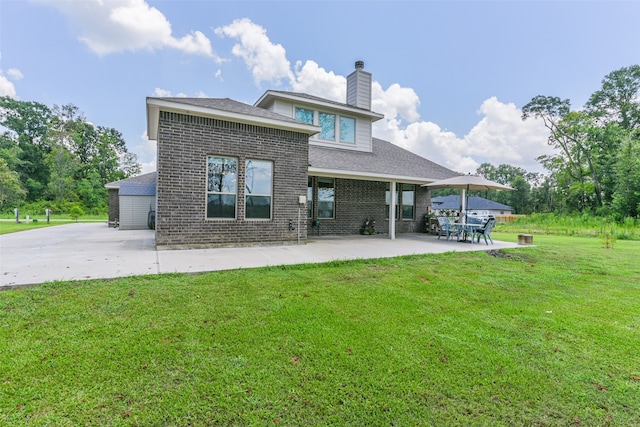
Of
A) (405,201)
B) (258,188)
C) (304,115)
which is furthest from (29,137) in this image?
(405,201)

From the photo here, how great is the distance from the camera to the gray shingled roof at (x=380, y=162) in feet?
35.3

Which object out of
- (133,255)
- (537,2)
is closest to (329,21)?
(537,2)

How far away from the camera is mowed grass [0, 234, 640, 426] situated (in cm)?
194

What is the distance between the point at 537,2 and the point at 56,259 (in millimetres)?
18007

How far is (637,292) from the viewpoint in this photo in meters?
4.81

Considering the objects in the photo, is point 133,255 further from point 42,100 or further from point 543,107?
point 42,100

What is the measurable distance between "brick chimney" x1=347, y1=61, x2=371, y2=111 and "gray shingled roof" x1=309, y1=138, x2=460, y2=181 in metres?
2.26

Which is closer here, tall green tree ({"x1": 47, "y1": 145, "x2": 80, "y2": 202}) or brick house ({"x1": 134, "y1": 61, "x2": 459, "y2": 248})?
brick house ({"x1": 134, "y1": 61, "x2": 459, "y2": 248})

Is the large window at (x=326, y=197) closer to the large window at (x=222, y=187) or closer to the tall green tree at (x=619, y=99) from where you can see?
the large window at (x=222, y=187)

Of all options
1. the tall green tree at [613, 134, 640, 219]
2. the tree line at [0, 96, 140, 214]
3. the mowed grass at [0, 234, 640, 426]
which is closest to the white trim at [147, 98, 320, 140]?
the mowed grass at [0, 234, 640, 426]

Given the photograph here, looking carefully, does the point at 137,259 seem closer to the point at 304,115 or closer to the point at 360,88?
the point at 304,115

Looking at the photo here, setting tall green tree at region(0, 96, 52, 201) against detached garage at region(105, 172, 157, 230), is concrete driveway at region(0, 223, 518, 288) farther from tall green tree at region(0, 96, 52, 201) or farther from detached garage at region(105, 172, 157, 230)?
tall green tree at region(0, 96, 52, 201)

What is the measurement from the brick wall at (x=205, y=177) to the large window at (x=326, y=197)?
2926 millimetres

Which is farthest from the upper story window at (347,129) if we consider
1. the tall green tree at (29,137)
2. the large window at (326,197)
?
the tall green tree at (29,137)
